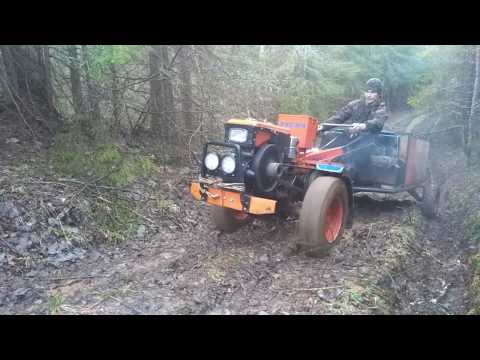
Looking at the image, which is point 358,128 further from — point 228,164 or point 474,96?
point 474,96

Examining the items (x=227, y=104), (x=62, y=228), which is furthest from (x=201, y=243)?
(x=227, y=104)

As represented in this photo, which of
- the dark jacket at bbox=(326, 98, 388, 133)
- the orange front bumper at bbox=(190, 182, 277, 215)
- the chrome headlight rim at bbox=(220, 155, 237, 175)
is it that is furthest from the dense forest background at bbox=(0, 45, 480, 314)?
the dark jacket at bbox=(326, 98, 388, 133)

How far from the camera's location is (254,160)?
5.46 meters

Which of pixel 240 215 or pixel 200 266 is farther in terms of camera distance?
pixel 240 215

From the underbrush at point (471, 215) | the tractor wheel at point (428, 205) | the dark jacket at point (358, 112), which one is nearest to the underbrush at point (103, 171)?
the dark jacket at point (358, 112)

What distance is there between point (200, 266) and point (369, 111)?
176 inches

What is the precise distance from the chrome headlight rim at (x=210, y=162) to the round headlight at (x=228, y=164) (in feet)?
0.28

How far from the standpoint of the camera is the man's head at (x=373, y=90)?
7.64 metres

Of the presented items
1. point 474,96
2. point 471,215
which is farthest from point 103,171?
point 474,96

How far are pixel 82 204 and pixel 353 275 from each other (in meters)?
3.76

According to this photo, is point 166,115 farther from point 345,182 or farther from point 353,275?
point 353,275

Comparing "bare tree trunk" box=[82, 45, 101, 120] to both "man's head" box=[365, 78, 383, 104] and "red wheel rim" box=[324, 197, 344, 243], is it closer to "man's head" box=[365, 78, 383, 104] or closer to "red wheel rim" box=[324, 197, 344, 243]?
"red wheel rim" box=[324, 197, 344, 243]

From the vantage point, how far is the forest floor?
4398mm

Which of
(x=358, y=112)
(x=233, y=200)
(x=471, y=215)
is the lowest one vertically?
(x=471, y=215)
